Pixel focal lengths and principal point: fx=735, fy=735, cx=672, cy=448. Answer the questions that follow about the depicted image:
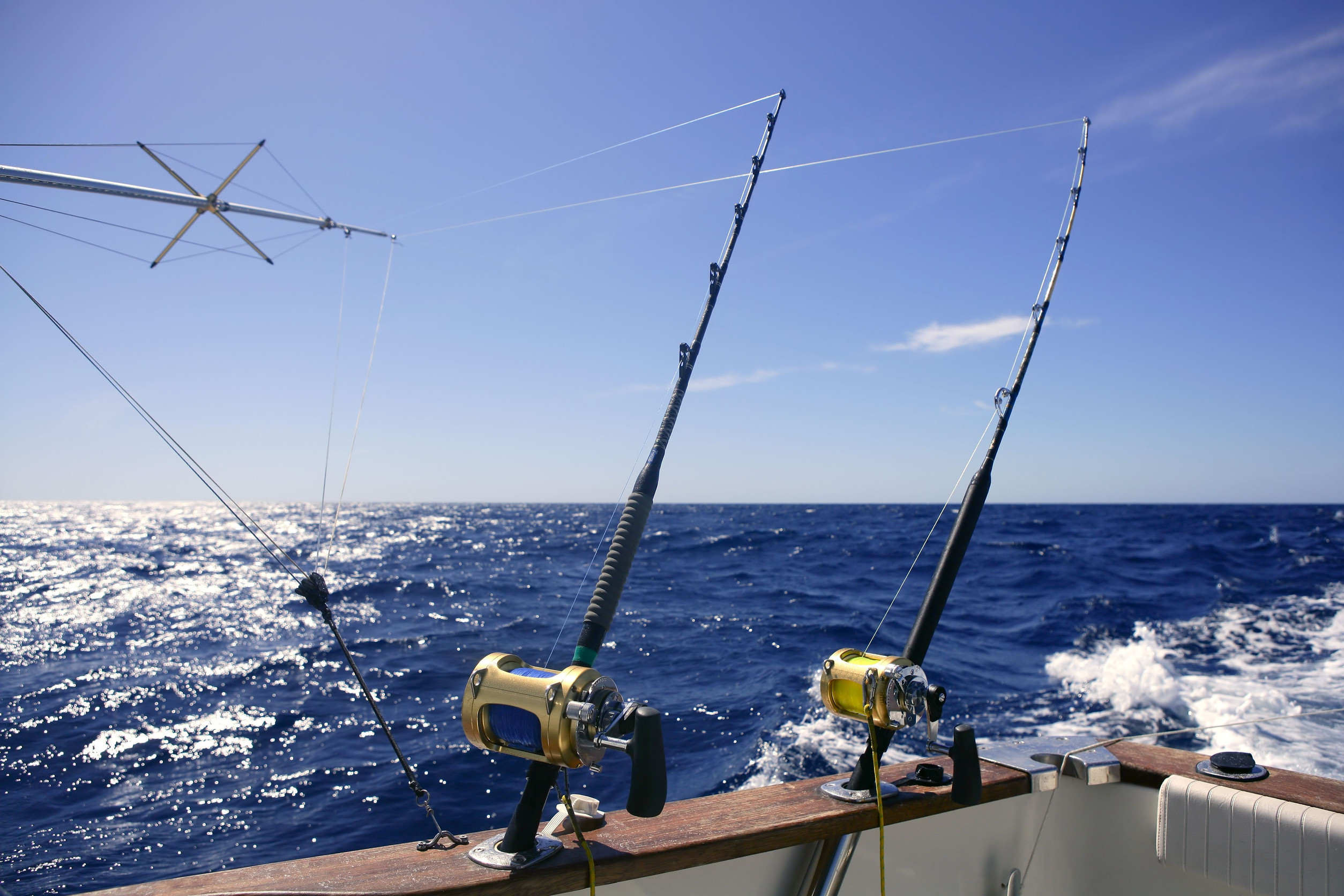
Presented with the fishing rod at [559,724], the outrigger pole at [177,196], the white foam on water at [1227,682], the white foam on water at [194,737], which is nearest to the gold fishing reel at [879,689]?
the fishing rod at [559,724]

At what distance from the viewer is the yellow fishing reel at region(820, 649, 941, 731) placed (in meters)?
1.99

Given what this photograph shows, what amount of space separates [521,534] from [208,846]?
93.5 feet

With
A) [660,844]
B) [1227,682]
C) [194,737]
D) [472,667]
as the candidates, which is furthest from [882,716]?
[472,667]

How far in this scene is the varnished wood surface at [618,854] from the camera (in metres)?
1.49

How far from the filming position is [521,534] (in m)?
32.6

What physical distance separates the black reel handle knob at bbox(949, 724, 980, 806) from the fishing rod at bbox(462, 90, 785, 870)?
0.88 metres

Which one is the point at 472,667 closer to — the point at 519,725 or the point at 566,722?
the point at 519,725

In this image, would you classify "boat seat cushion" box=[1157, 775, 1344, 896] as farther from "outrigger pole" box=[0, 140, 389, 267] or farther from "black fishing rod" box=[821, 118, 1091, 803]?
"outrigger pole" box=[0, 140, 389, 267]

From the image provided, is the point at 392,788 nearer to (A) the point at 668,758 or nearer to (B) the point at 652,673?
(A) the point at 668,758

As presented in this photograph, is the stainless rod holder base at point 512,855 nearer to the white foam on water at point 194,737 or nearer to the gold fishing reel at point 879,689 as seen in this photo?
the gold fishing reel at point 879,689

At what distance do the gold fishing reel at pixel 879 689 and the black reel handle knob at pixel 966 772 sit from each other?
13 cm

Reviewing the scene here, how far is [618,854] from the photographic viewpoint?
5.46ft

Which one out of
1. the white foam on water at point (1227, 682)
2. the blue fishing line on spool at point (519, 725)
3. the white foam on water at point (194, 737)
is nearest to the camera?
the blue fishing line on spool at point (519, 725)

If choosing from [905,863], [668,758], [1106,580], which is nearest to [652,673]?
[668,758]
